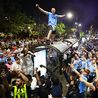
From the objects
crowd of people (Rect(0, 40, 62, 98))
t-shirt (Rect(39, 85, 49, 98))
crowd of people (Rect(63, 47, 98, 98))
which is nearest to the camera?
crowd of people (Rect(0, 40, 62, 98))

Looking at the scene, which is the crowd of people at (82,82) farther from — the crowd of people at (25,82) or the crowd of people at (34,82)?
the crowd of people at (25,82)

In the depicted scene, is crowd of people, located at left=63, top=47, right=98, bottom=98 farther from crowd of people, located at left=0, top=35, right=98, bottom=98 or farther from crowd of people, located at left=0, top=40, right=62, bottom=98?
crowd of people, located at left=0, top=40, right=62, bottom=98

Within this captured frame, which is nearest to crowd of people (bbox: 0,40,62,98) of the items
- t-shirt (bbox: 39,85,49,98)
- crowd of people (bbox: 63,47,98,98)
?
t-shirt (bbox: 39,85,49,98)

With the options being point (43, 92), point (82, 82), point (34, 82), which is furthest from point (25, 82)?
point (82, 82)

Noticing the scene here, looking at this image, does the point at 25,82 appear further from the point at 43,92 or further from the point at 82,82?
the point at 82,82

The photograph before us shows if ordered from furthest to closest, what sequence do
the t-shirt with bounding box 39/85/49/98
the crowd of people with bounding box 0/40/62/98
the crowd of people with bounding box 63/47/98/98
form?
1. the t-shirt with bounding box 39/85/49/98
2. the crowd of people with bounding box 63/47/98/98
3. the crowd of people with bounding box 0/40/62/98

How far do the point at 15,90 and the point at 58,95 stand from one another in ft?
9.03

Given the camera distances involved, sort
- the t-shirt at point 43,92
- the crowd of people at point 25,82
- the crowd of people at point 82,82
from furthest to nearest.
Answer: the t-shirt at point 43,92, the crowd of people at point 82,82, the crowd of people at point 25,82

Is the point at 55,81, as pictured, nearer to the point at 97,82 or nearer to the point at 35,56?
the point at 97,82

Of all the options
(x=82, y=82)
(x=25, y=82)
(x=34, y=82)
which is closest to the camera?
(x=25, y=82)

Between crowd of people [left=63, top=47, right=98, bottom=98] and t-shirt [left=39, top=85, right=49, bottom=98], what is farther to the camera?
t-shirt [left=39, top=85, right=49, bottom=98]

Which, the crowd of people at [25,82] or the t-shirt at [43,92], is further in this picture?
the t-shirt at [43,92]

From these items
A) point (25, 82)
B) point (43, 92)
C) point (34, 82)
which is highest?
point (25, 82)

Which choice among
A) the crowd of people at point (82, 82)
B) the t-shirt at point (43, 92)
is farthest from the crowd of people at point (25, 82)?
the crowd of people at point (82, 82)
